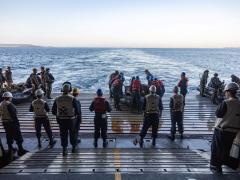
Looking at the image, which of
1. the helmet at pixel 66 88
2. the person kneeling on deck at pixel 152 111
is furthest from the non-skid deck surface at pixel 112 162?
the helmet at pixel 66 88

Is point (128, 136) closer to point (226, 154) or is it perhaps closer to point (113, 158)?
point (113, 158)

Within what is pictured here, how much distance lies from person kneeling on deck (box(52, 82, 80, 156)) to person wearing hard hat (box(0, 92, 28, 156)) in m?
1.16

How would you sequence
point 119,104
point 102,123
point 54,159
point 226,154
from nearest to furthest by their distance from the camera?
1. point 226,154
2. point 54,159
3. point 102,123
4. point 119,104

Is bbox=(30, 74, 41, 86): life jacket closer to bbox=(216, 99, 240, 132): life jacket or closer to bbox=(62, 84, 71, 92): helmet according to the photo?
bbox=(62, 84, 71, 92): helmet

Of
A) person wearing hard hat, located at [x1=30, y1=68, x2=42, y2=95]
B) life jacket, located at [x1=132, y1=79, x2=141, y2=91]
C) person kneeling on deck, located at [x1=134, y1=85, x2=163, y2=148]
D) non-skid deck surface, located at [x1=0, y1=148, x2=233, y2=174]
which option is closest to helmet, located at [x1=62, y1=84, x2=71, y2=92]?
non-skid deck surface, located at [x1=0, y1=148, x2=233, y2=174]

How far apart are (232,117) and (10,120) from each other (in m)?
5.92

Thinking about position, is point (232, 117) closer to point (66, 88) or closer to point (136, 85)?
point (66, 88)

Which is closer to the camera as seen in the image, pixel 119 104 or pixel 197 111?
pixel 197 111

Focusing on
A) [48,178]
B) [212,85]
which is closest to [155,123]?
[48,178]

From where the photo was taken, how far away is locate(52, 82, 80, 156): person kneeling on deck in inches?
365

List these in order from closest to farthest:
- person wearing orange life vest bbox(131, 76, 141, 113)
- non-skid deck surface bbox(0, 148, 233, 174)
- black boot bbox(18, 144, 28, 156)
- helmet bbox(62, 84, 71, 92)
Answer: non-skid deck surface bbox(0, 148, 233, 174) < helmet bbox(62, 84, 71, 92) < black boot bbox(18, 144, 28, 156) < person wearing orange life vest bbox(131, 76, 141, 113)

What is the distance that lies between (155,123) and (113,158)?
245cm

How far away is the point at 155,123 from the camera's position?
1052 cm

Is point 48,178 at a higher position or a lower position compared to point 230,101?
lower
